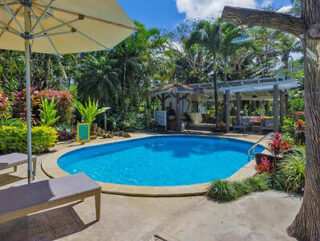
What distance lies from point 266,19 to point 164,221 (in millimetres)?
3026

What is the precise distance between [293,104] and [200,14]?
10.8m

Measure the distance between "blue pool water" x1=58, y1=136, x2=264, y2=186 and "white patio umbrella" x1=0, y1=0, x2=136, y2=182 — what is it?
12.3 feet

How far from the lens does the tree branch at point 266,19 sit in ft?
7.39

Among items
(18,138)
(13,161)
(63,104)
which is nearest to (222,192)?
(13,161)

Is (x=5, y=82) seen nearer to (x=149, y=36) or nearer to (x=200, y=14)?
(x=149, y=36)

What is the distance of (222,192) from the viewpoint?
377 centimetres

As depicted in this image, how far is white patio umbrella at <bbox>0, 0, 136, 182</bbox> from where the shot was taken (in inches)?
123

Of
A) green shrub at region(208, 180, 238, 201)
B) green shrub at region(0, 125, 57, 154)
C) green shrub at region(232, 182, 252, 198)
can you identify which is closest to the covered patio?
green shrub at region(0, 125, 57, 154)

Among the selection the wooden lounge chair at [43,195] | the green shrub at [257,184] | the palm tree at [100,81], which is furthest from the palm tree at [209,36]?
the wooden lounge chair at [43,195]

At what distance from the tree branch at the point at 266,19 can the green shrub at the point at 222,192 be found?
2.74m

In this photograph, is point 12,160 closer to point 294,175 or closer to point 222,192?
point 222,192

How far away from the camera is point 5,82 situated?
11.5 m

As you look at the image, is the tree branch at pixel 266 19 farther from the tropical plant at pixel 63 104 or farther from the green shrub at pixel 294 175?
the tropical plant at pixel 63 104

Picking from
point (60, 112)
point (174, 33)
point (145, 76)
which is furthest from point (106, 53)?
point (174, 33)
